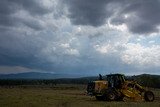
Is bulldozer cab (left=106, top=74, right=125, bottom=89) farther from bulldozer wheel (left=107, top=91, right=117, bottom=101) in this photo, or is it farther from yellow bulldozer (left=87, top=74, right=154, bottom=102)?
bulldozer wheel (left=107, top=91, right=117, bottom=101)

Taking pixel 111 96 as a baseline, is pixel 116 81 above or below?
above

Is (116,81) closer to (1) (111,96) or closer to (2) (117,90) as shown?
(2) (117,90)

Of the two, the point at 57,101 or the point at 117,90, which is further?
the point at 117,90

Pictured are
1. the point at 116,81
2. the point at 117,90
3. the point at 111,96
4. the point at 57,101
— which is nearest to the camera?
the point at 57,101

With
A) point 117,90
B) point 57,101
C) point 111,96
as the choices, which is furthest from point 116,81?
point 57,101

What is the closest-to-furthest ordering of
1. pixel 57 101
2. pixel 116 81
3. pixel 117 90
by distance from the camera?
pixel 57 101 < pixel 117 90 < pixel 116 81

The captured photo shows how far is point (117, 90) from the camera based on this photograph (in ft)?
136

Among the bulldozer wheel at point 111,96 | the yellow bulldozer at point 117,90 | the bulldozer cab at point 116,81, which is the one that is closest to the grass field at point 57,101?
the yellow bulldozer at point 117,90

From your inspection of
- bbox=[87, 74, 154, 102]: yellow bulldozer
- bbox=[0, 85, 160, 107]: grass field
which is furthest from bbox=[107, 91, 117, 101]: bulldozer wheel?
bbox=[0, 85, 160, 107]: grass field

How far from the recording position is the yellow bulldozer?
41.0 meters

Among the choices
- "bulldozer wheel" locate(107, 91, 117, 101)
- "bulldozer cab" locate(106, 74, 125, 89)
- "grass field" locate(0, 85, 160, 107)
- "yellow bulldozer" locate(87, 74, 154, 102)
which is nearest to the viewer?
"grass field" locate(0, 85, 160, 107)

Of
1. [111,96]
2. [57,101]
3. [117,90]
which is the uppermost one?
[117,90]

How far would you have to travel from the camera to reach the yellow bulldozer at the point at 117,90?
40969mm

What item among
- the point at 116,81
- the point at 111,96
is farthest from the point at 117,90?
the point at 111,96
